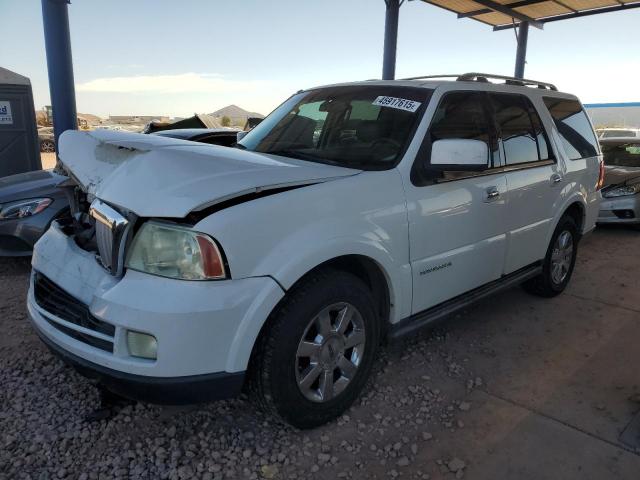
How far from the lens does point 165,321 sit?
6.35 feet

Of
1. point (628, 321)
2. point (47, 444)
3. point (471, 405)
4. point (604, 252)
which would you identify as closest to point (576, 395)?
point (471, 405)

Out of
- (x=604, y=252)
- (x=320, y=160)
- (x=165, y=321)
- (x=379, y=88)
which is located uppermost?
(x=379, y=88)

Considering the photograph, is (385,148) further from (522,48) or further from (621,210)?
(522,48)

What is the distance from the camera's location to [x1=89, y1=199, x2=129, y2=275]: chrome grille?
2133 millimetres

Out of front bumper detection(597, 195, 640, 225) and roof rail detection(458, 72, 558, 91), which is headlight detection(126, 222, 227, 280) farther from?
front bumper detection(597, 195, 640, 225)

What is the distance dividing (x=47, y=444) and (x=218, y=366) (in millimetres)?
1030

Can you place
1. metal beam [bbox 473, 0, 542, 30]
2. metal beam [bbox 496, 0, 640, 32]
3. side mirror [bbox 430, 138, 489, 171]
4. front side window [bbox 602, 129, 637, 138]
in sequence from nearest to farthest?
side mirror [bbox 430, 138, 489, 171], metal beam [bbox 473, 0, 542, 30], metal beam [bbox 496, 0, 640, 32], front side window [bbox 602, 129, 637, 138]

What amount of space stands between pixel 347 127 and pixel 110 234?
165 cm

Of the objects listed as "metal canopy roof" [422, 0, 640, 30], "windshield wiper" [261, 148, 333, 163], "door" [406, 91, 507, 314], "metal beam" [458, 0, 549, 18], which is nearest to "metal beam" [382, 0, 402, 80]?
"metal canopy roof" [422, 0, 640, 30]

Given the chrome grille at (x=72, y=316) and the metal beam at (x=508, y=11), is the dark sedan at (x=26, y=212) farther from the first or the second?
the metal beam at (x=508, y=11)

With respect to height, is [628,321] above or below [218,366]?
below

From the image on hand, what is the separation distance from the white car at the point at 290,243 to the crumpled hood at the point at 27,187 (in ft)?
Answer: 5.36

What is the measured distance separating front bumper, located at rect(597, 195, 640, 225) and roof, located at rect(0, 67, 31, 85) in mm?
8464

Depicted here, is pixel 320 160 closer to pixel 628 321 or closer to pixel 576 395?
pixel 576 395
